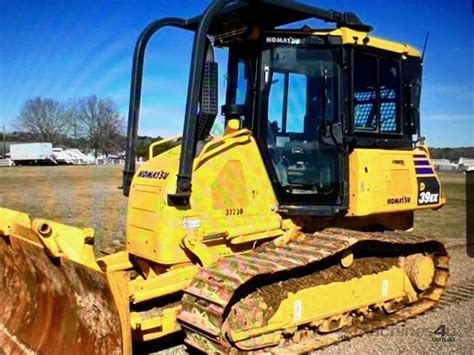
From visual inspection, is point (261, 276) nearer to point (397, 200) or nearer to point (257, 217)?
point (257, 217)

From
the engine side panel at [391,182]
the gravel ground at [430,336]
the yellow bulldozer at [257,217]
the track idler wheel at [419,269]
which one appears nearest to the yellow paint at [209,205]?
the yellow bulldozer at [257,217]

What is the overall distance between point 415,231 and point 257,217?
26.3ft

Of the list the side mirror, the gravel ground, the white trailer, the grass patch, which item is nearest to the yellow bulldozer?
the side mirror

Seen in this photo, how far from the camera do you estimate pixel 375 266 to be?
20.4ft

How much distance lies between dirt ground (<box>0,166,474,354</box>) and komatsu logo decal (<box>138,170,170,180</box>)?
1.33 m

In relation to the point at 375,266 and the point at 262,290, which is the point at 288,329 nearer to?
the point at 262,290

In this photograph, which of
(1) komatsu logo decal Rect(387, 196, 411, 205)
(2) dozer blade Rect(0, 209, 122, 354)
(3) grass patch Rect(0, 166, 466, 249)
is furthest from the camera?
(3) grass patch Rect(0, 166, 466, 249)

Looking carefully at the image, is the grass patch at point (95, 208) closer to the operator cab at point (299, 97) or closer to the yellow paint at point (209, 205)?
the yellow paint at point (209, 205)

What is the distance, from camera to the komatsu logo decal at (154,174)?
5.24 metres

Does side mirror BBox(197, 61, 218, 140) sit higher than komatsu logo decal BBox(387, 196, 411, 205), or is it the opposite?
side mirror BBox(197, 61, 218, 140)

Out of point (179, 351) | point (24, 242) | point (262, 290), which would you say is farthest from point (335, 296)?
point (24, 242)

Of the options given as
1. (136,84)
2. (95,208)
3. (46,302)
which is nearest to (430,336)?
(46,302)

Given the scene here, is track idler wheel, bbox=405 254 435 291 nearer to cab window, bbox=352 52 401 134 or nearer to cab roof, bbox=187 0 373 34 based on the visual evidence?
cab window, bbox=352 52 401 134

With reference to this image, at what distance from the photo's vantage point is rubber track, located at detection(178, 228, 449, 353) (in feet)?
14.6
